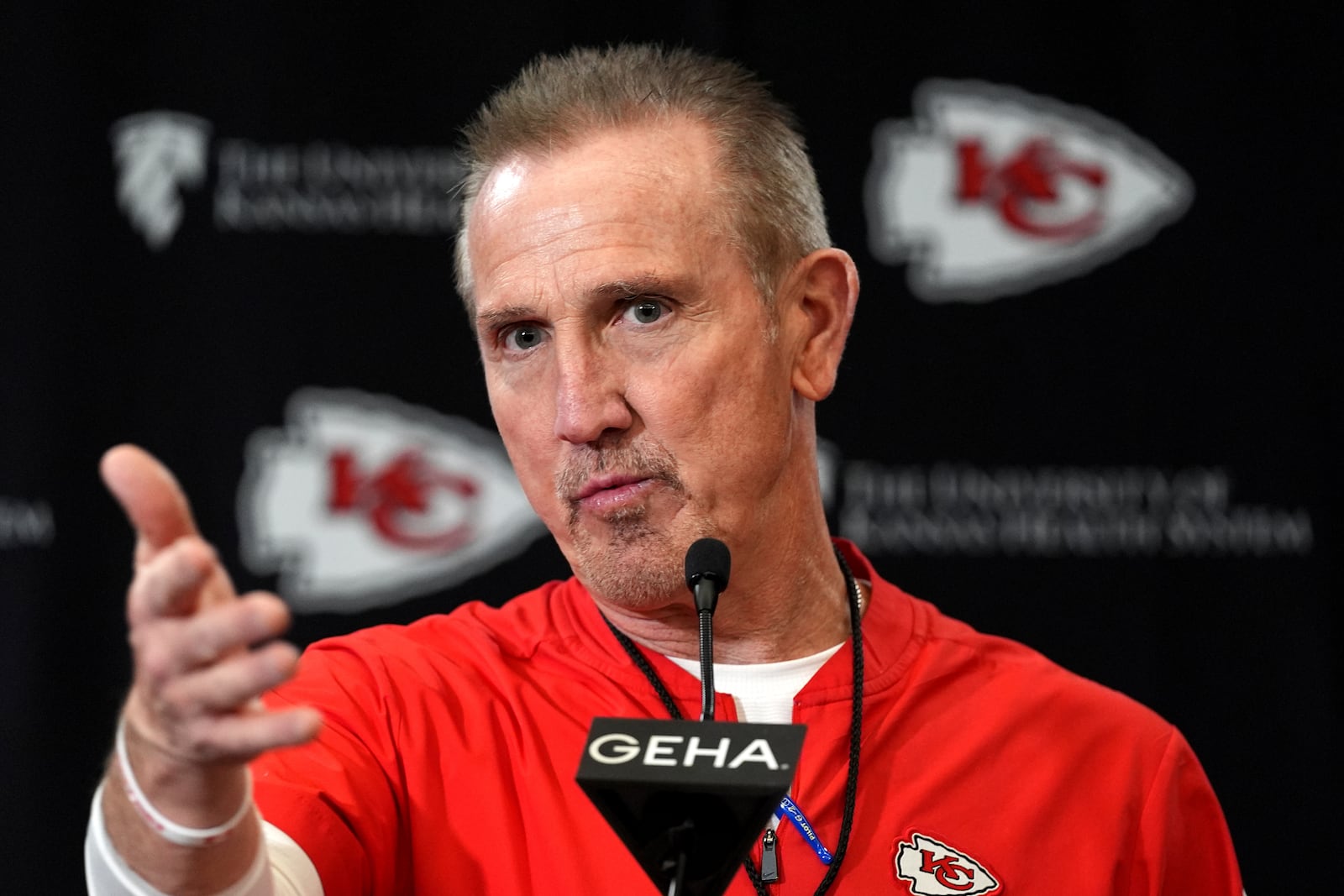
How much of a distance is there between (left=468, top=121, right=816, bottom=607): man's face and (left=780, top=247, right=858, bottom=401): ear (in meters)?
0.10

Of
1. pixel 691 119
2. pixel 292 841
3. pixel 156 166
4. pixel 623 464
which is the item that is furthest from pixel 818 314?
pixel 156 166

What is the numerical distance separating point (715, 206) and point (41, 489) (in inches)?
57.4

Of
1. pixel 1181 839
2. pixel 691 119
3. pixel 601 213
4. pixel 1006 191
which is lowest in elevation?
pixel 1181 839

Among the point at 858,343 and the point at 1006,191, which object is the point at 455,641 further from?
the point at 1006,191

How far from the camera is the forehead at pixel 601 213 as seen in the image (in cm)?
169

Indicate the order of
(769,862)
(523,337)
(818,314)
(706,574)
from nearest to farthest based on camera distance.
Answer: (706,574)
(769,862)
(523,337)
(818,314)

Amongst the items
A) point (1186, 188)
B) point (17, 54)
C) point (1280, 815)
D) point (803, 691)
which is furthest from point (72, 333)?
point (1280, 815)

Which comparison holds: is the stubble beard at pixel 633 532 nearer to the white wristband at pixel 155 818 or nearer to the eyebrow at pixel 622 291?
the eyebrow at pixel 622 291

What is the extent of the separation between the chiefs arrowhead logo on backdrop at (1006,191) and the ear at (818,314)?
0.83 m

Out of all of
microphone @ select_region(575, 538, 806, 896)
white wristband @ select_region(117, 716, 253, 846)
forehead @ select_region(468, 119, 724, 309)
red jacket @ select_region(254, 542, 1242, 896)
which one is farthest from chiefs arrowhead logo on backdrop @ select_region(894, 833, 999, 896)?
white wristband @ select_region(117, 716, 253, 846)

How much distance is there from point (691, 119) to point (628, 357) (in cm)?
34

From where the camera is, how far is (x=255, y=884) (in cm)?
120

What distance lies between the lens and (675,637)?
1.82 metres

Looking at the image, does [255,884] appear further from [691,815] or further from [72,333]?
[72,333]
